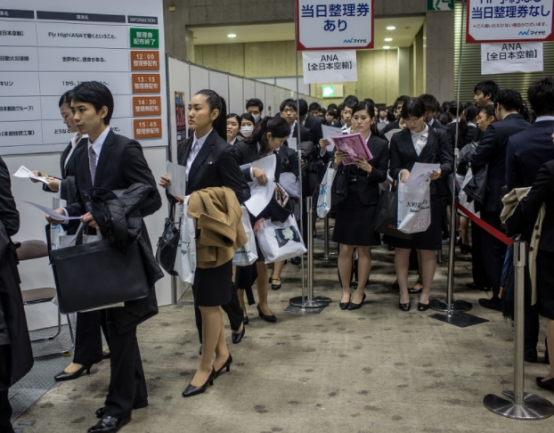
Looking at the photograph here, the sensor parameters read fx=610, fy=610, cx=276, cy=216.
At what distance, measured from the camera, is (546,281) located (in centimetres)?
327

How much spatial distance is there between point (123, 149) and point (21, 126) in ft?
6.33

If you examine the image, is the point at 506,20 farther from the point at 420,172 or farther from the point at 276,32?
the point at 276,32

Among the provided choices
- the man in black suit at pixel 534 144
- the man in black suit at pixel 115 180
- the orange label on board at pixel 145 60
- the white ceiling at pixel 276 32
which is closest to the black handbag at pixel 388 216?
the man in black suit at pixel 534 144

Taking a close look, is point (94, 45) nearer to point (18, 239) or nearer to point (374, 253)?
point (18, 239)

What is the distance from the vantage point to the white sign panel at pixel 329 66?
5039mm

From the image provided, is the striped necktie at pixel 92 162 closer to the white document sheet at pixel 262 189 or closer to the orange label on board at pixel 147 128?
the white document sheet at pixel 262 189

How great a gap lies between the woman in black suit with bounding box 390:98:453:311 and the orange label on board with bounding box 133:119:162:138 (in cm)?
195

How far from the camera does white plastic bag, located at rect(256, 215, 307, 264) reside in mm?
4457

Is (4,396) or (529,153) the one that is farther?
(529,153)

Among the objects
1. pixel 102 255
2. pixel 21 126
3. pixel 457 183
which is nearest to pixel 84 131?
pixel 102 255

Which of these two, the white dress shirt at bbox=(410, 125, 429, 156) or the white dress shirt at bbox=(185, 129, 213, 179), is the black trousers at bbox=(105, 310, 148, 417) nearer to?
the white dress shirt at bbox=(185, 129, 213, 179)

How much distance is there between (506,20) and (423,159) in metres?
1.29

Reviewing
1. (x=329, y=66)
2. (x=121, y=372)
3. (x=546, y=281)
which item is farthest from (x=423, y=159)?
(x=121, y=372)

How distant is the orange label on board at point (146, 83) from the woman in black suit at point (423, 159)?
200 centimetres
